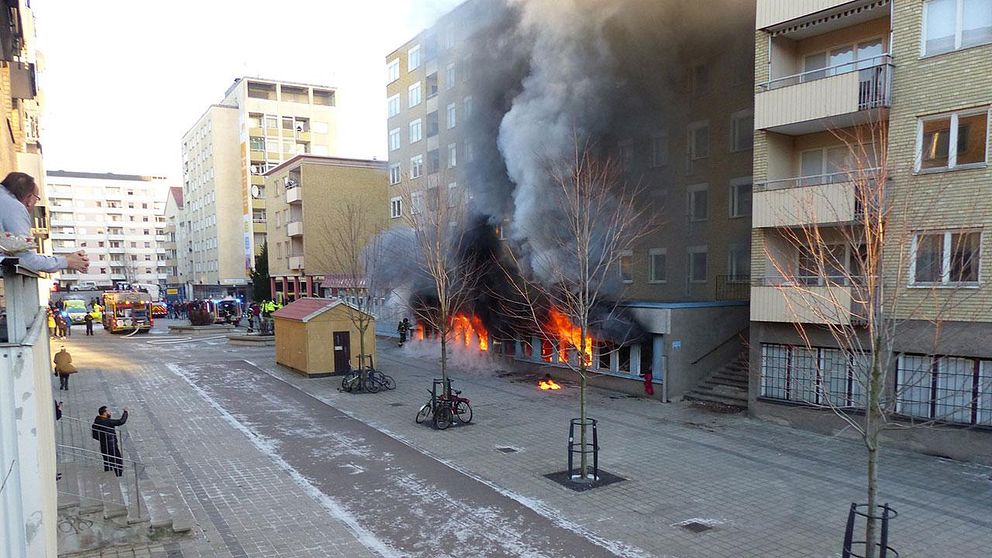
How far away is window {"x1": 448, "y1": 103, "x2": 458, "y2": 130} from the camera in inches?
1277

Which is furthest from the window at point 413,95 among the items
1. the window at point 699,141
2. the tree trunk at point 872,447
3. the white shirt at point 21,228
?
the white shirt at point 21,228

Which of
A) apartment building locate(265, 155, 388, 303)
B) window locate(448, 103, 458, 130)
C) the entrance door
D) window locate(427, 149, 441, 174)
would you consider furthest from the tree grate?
apartment building locate(265, 155, 388, 303)

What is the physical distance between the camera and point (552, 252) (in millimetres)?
18922

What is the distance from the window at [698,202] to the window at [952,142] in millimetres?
9491

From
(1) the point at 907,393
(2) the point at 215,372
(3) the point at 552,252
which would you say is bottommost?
(2) the point at 215,372

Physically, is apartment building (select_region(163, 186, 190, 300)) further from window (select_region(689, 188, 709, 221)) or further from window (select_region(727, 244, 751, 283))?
window (select_region(727, 244, 751, 283))

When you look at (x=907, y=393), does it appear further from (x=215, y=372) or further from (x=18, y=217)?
(x=215, y=372)

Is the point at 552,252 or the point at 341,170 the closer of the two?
the point at 552,252

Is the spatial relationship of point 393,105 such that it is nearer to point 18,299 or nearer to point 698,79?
point 698,79

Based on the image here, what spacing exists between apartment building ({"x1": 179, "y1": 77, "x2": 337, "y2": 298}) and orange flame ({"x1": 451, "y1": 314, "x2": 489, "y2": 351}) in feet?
131

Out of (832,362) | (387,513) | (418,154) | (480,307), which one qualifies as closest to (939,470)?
(832,362)

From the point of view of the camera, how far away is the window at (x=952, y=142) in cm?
1144

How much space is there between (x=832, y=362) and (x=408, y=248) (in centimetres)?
2046

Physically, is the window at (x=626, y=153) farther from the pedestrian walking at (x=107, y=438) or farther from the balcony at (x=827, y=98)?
the pedestrian walking at (x=107, y=438)
